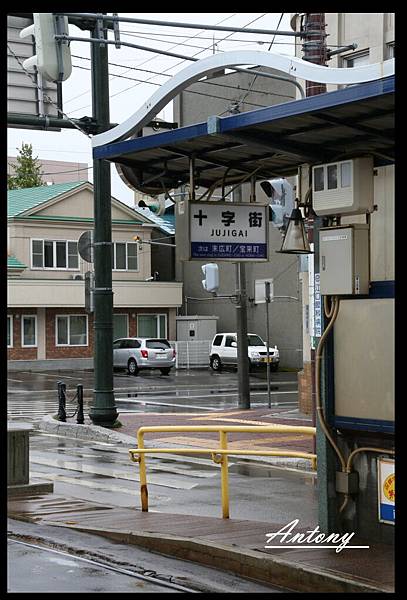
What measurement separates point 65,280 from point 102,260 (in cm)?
3030

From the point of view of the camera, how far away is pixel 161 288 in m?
55.2

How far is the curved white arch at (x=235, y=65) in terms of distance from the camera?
8.48 metres

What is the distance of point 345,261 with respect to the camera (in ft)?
30.5

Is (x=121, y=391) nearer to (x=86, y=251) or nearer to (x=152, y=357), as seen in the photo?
(x=152, y=357)

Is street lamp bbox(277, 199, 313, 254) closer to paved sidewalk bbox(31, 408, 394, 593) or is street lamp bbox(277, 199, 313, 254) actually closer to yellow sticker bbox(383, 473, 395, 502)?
yellow sticker bbox(383, 473, 395, 502)

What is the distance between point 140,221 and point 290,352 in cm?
1152

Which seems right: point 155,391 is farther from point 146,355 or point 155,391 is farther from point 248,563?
point 248,563

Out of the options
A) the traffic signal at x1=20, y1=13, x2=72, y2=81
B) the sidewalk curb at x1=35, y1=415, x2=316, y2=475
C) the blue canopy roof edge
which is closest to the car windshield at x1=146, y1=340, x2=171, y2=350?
the sidewalk curb at x1=35, y1=415, x2=316, y2=475

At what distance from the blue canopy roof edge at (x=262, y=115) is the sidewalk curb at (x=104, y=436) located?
25.1ft

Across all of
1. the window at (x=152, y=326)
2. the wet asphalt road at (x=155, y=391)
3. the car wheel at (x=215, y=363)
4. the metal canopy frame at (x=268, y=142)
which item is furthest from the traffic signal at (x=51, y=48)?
the window at (x=152, y=326)

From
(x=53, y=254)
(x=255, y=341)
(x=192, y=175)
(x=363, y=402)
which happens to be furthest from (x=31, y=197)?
(x=363, y=402)

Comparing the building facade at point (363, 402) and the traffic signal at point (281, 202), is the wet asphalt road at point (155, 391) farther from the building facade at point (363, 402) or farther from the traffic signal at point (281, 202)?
the building facade at point (363, 402)

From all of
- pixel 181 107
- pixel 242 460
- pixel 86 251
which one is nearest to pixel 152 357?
pixel 181 107

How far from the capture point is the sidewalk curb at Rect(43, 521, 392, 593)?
27.1 feet
